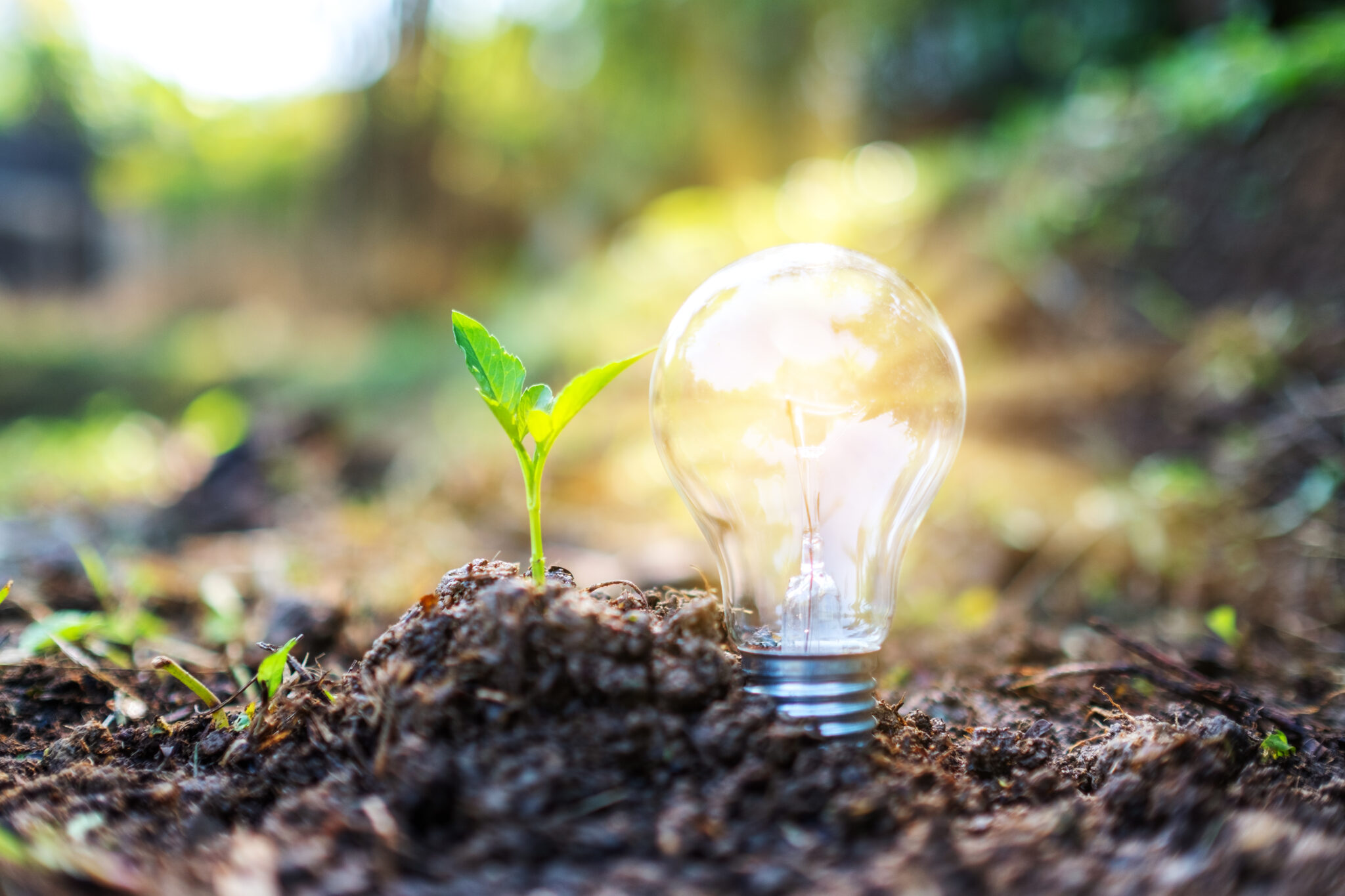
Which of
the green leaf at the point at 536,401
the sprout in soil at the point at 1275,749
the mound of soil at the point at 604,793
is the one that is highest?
the green leaf at the point at 536,401

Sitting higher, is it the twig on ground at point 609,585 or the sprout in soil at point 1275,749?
the twig on ground at point 609,585

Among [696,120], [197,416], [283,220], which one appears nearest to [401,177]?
[283,220]

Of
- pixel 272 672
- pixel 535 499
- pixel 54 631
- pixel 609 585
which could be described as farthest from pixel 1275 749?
pixel 54 631

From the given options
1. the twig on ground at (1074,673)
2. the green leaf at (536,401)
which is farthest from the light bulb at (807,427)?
the twig on ground at (1074,673)

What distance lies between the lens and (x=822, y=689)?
113 cm

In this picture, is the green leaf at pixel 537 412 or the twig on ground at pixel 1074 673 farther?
the twig on ground at pixel 1074 673

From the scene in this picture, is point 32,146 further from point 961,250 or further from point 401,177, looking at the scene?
point 961,250

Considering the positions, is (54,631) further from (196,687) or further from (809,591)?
(809,591)

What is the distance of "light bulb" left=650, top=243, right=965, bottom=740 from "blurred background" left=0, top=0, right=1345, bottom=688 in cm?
65

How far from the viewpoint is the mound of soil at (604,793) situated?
2.74 ft

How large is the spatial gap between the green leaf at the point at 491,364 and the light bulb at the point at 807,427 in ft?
0.96

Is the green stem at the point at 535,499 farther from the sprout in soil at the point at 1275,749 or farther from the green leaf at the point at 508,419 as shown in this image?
the sprout in soil at the point at 1275,749

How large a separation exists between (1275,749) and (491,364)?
1287 mm

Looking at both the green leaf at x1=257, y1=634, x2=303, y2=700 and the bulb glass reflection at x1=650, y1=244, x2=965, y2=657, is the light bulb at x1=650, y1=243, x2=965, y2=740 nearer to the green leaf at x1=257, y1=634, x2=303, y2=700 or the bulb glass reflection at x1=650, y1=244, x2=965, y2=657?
the bulb glass reflection at x1=650, y1=244, x2=965, y2=657
